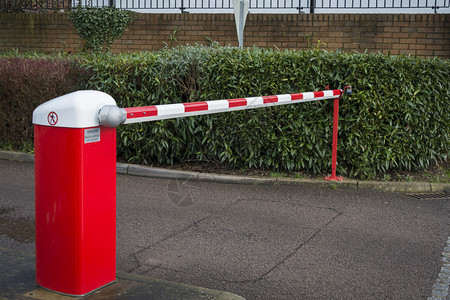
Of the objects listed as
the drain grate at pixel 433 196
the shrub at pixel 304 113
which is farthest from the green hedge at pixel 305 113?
the drain grate at pixel 433 196

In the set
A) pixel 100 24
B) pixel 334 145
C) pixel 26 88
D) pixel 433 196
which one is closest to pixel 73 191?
pixel 334 145

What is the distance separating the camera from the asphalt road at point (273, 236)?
3.70 m

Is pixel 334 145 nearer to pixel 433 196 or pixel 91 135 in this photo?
pixel 433 196

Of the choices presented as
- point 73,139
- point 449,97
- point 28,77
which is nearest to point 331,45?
point 449,97

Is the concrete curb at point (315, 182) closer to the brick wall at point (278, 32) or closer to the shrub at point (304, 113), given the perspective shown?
the shrub at point (304, 113)

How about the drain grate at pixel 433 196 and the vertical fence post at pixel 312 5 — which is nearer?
the drain grate at pixel 433 196

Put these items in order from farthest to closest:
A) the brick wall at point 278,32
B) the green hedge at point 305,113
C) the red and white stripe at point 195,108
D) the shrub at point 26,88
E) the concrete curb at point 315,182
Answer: the brick wall at point 278,32 < the shrub at point 26,88 < the green hedge at point 305,113 < the concrete curb at point 315,182 < the red and white stripe at point 195,108

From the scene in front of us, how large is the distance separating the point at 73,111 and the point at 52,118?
15 centimetres

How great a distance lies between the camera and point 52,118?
8.96ft

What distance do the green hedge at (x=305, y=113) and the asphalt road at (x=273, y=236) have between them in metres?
0.67

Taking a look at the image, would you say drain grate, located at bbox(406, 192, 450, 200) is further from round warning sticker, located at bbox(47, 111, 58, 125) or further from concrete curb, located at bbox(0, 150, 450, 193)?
round warning sticker, located at bbox(47, 111, 58, 125)

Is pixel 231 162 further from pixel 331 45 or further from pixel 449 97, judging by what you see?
pixel 331 45

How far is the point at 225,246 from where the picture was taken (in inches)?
173

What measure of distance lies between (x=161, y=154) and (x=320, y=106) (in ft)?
8.09
